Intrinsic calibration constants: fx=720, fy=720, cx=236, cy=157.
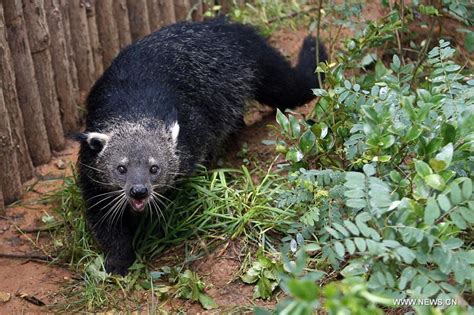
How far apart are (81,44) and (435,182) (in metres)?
4.27

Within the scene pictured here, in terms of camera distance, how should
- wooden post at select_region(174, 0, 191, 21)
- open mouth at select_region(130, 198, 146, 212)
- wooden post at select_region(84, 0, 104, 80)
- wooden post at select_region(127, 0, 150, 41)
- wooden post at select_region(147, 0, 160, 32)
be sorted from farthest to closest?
wooden post at select_region(174, 0, 191, 21), wooden post at select_region(147, 0, 160, 32), wooden post at select_region(127, 0, 150, 41), wooden post at select_region(84, 0, 104, 80), open mouth at select_region(130, 198, 146, 212)

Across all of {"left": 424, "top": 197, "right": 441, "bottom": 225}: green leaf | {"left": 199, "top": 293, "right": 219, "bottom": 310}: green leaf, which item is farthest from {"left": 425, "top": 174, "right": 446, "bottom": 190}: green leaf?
{"left": 199, "top": 293, "right": 219, "bottom": 310}: green leaf

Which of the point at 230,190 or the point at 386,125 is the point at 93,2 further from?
the point at 386,125

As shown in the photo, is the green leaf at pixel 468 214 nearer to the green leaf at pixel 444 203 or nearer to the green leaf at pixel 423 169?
the green leaf at pixel 444 203

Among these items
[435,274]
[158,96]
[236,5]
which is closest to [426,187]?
[435,274]

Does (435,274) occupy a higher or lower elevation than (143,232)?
higher

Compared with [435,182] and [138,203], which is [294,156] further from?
[435,182]

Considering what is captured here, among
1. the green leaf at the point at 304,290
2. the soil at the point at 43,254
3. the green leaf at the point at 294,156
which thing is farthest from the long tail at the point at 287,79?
the green leaf at the point at 304,290

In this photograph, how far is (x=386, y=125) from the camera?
399 centimetres

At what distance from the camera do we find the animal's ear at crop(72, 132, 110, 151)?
523 cm

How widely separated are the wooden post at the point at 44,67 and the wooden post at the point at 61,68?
11 cm

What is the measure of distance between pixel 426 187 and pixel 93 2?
4298mm

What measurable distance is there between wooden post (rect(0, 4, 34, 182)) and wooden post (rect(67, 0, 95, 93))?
3.18 feet

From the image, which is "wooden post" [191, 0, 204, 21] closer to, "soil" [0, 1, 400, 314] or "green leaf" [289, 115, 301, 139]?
"soil" [0, 1, 400, 314]
